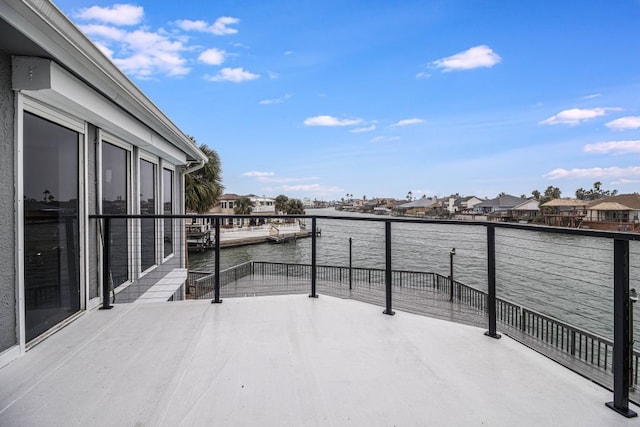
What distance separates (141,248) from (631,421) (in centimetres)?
487

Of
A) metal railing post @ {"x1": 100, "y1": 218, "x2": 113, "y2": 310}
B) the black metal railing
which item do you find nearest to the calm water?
the black metal railing

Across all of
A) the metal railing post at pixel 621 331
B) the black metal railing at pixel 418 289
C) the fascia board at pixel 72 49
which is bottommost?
the black metal railing at pixel 418 289

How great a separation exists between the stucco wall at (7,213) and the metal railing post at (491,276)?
2951mm

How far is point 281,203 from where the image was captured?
4706 centimetres

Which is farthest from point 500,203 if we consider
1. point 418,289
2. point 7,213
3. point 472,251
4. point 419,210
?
point 7,213

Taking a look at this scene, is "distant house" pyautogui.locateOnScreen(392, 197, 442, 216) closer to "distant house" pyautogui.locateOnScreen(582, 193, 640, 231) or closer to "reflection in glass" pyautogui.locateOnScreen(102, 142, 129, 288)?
"distant house" pyautogui.locateOnScreen(582, 193, 640, 231)

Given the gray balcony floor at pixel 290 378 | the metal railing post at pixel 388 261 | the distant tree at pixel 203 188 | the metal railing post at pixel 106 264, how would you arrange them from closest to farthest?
the gray balcony floor at pixel 290 378 < the metal railing post at pixel 388 261 < the metal railing post at pixel 106 264 < the distant tree at pixel 203 188

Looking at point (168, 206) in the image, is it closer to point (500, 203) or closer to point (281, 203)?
point (500, 203)

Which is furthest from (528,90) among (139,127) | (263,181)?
(139,127)

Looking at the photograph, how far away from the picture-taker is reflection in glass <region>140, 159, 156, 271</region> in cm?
463

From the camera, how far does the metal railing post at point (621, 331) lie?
1451mm

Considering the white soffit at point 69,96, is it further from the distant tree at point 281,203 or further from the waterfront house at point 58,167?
the distant tree at point 281,203

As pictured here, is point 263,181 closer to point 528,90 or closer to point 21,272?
point 528,90

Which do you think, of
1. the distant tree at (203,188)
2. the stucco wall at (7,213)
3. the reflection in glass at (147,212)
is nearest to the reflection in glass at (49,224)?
the stucco wall at (7,213)
